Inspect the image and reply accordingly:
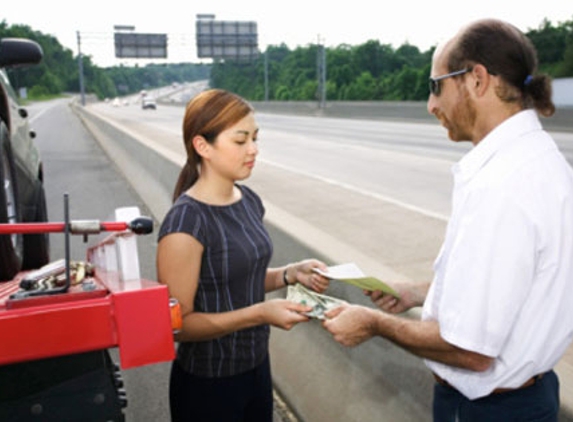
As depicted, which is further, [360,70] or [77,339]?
[360,70]

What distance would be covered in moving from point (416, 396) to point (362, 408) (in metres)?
0.50

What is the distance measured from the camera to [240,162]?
2854mm

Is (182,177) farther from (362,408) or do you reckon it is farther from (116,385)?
(362,408)

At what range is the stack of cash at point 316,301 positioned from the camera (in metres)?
2.54

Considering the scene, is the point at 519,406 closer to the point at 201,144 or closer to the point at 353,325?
the point at 353,325

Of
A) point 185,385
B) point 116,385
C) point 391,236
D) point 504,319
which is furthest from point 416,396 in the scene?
point 391,236

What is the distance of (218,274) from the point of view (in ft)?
8.90

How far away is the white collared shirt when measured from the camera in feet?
5.94

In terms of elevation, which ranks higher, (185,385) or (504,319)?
(504,319)

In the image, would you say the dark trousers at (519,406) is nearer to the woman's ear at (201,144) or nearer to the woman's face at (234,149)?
the woman's face at (234,149)

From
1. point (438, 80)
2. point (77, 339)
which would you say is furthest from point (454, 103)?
point (77, 339)

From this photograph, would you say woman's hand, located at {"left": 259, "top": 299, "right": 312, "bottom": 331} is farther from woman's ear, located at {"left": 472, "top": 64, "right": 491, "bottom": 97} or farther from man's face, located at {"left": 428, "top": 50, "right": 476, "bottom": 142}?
woman's ear, located at {"left": 472, "top": 64, "right": 491, "bottom": 97}

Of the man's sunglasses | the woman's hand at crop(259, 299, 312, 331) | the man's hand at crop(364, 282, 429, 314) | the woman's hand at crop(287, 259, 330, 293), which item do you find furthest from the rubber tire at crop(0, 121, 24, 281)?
the man's sunglasses

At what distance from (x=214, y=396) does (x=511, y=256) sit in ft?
4.79
